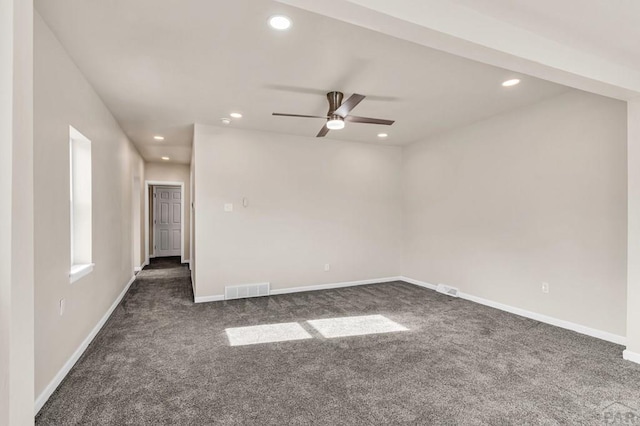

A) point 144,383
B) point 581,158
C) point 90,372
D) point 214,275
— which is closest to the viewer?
point 144,383

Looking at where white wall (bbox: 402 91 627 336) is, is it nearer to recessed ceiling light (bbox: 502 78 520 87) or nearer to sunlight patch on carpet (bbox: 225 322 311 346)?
recessed ceiling light (bbox: 502 78 520 87)

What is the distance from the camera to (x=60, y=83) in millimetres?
2457

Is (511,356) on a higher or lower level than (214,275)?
lower

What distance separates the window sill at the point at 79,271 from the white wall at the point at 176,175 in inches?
201

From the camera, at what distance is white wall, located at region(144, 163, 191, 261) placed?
26.5 ft

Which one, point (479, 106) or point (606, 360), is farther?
point (479, 106)

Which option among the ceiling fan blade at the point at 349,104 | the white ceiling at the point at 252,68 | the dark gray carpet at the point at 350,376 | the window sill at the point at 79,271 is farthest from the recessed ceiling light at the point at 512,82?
the window sill at the point at 79,271

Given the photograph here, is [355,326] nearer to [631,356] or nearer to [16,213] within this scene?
[631,356]

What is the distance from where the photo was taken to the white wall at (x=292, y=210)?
185 inches

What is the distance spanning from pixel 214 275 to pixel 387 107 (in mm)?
3393

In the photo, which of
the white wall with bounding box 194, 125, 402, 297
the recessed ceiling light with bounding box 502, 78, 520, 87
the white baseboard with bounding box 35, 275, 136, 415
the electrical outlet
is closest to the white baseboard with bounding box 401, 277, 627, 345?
the electrical outlet

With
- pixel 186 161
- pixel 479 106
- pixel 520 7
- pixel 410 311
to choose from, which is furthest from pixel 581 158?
pixel 186 161

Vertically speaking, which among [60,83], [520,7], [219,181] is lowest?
[219,181]

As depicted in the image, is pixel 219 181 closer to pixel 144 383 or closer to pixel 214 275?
pixel 214 275
